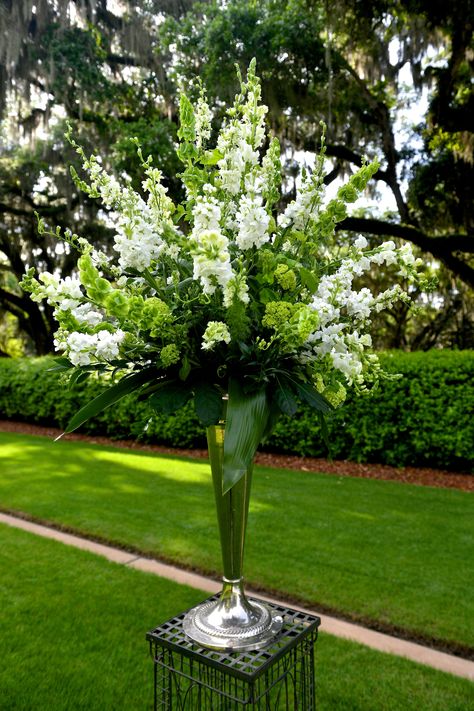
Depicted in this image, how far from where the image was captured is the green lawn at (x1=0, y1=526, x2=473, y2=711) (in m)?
2.44

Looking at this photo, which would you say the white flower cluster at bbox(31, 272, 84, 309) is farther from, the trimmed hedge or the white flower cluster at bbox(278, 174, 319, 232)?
the trimmed hedge

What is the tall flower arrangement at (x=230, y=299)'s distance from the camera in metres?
1.40

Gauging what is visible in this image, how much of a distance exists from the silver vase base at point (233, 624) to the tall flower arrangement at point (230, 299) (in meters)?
0.57

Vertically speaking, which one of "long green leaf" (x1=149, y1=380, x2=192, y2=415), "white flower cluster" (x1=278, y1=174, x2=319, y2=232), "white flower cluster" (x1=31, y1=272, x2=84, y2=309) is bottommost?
"long green leaf" (x1=149, y1=380, x2=192, y2=415)

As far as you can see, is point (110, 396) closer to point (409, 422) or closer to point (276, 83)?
point (409, 422)

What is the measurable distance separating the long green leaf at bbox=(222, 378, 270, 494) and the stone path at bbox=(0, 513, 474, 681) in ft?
6.77

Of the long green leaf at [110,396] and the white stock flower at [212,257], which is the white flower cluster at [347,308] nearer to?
the white stock flower at [212,257]

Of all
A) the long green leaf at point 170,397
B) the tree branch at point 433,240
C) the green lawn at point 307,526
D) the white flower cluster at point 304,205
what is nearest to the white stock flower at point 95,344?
the long green leaf at point 170,397

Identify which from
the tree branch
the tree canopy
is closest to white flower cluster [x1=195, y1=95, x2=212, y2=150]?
the tree canopy

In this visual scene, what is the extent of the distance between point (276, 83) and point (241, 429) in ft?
26.9

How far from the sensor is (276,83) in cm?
827

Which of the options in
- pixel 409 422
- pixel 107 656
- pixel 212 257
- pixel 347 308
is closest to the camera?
pixel 212 257

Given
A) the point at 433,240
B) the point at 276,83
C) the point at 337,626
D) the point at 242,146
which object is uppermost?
the point at 276,83

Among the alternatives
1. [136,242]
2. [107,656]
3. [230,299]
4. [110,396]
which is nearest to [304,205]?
[230,299]
